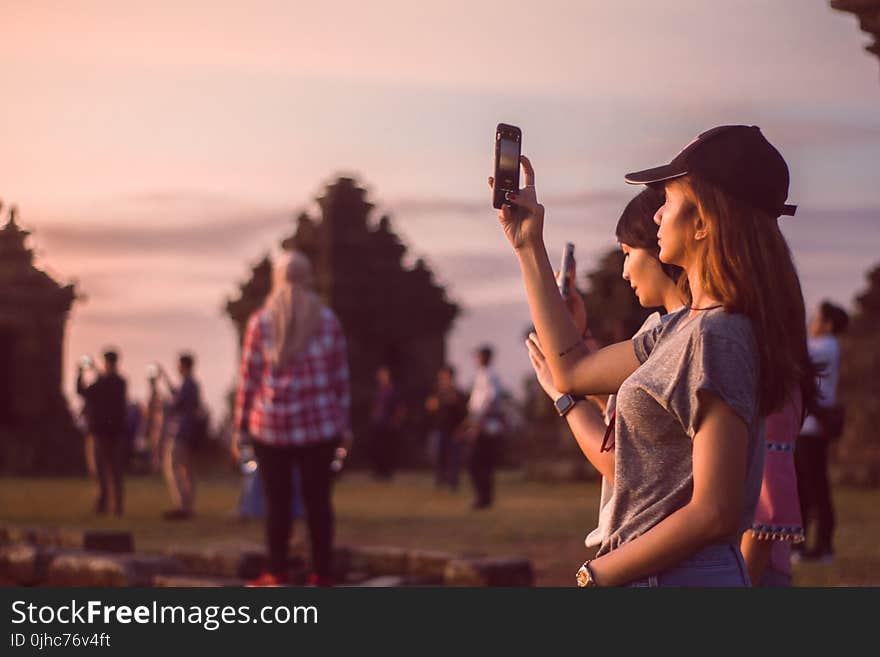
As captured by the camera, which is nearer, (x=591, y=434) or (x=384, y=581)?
(x=591, y=434)

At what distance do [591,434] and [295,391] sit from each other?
520 centimetres

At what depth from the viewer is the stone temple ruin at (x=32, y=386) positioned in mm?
29875

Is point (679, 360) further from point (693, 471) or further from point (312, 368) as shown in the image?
point (312, 368)

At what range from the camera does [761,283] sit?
8.80ft

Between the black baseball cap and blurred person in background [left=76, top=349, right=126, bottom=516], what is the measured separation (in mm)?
13763

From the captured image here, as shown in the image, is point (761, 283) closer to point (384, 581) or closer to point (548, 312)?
point (548, 312)

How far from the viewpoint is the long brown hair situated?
2672mm

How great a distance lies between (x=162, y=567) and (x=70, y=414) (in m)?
24.5

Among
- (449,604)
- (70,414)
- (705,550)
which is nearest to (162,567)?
(449,604)

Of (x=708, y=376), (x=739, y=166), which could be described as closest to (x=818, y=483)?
(x=739, y=166)

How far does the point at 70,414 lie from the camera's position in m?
32.4

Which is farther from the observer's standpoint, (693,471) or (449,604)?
(449,604)

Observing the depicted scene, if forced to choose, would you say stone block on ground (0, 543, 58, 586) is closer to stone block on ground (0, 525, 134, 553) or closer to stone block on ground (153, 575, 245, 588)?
stone block on ground (0, 525, 134, 553)

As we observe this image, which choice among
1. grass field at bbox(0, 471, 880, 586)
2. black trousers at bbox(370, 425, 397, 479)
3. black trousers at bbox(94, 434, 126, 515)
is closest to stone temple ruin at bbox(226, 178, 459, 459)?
black trousers at bbox(370, 425, 397, 479)
